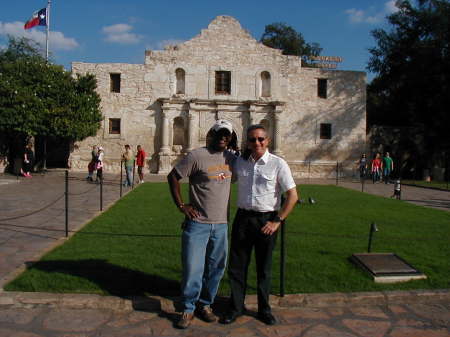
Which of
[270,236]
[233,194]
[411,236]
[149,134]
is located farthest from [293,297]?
[149,134]

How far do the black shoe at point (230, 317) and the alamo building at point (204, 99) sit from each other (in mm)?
20302

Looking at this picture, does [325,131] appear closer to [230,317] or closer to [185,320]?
[230,317]

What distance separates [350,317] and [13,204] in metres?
9.70

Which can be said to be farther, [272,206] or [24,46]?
[24,46]

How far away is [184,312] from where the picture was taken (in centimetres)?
381

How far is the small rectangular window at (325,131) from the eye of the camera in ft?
84.5

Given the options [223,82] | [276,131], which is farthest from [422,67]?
[223,82]

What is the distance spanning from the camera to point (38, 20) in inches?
1030

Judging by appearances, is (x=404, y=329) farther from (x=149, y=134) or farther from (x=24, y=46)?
(x=24, y=46)

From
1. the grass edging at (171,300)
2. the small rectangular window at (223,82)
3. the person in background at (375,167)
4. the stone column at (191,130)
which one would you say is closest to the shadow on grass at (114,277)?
the grass edging at (171,300)

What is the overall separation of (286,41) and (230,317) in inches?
1942

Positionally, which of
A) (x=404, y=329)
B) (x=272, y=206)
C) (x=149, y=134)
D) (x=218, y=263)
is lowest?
(x=404, y=329)

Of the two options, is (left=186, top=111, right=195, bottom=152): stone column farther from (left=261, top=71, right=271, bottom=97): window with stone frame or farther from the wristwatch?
the wristwatch

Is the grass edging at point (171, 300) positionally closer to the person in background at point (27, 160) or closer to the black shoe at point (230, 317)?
the black shoe at point (230, 317)
